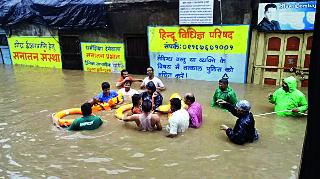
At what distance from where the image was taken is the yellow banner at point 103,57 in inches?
543

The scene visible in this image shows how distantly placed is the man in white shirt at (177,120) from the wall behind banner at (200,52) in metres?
5.15

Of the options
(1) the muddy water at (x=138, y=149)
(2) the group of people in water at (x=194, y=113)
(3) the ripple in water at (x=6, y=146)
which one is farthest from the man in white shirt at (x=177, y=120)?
(3) the ripple in water at (x=6, y=146)

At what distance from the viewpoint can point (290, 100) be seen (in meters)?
7.37

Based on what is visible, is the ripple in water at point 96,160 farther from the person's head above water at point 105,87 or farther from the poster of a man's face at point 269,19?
the poster of a man's face at point 269,19

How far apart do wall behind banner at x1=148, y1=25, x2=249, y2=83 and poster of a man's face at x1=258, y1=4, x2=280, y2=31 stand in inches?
23.7

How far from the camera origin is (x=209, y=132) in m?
6.76

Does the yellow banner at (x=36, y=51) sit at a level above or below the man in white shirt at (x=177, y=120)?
above

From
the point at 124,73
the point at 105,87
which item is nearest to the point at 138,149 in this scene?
the point at 105,87

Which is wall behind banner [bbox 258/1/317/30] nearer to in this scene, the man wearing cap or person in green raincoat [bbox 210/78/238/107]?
person in green raincoat [bbox 210/78/238/107]

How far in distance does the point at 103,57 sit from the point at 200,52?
499 centimetres

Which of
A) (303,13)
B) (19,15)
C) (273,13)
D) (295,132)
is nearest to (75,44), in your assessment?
(19,15)

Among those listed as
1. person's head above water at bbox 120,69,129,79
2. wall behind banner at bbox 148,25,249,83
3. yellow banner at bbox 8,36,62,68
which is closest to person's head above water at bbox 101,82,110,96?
person's head above water at bbox 120,69,129,79

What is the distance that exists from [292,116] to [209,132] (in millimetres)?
2351

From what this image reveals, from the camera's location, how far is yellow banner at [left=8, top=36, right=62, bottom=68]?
15.6 m
